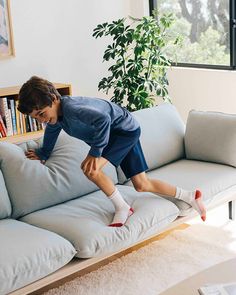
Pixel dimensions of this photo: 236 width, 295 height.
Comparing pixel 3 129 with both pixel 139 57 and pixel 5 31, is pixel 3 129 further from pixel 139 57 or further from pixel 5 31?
pixel 139 57

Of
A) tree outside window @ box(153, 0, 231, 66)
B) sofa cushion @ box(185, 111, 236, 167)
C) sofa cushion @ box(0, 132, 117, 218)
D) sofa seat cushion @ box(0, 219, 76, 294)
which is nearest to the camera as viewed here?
sofa seat cushion @ box(0, 219, 76, 294)

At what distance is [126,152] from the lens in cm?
275

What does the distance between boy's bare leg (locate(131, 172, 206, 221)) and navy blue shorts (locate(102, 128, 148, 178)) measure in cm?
5

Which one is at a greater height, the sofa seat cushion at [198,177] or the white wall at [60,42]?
the white wall at [60,42]

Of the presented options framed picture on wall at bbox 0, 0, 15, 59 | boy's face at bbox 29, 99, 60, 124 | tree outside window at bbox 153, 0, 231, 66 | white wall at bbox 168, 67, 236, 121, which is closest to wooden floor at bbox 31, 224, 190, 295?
boy's face at bbox 29, 99, 60, 124

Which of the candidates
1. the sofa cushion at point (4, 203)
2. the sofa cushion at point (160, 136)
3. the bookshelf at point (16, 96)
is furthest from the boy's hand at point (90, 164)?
the bookshelf at point (16, 96)

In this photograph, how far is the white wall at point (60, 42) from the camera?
4.31 m

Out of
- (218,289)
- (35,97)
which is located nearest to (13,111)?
(35,97)

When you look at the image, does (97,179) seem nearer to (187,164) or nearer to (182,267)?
(182,267)

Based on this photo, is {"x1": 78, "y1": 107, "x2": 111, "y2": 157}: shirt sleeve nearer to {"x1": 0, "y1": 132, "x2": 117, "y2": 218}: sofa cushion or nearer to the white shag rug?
{"x1": 0, "y1": 132, "x2": 117, "y2": 218}: sofa cushion

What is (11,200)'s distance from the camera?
2.70 m

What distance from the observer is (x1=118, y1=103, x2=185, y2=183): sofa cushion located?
10.8 ft

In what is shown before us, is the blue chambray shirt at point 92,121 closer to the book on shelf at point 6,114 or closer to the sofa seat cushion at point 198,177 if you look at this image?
the sofa seat cushion at point 198,177

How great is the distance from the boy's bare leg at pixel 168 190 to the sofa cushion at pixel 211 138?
52 cm
